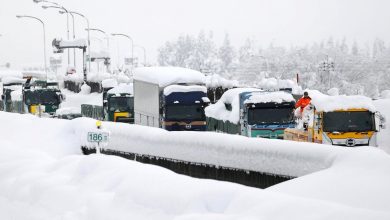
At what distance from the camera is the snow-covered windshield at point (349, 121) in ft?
73.9

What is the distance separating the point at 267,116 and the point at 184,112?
18.5 ft

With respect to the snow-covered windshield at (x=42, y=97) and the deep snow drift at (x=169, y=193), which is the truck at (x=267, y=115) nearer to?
the deep snow drift at (x=169, y=193)

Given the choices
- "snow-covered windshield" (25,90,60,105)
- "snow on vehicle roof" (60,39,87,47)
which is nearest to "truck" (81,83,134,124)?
"snow-covered windshield" (25,90,60,105)

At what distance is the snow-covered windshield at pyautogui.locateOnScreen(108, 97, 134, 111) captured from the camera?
132ft

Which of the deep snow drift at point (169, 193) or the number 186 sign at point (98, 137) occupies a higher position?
the number 186 sign at point (98, 137)

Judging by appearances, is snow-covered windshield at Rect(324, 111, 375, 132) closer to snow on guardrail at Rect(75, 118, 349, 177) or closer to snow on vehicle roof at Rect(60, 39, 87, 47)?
snow on guardrail at Rect(75, 118, 349, 177)

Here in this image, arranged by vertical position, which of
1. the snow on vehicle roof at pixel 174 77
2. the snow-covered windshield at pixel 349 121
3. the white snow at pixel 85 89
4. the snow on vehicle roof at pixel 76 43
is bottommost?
the white snow at pixel 85 89

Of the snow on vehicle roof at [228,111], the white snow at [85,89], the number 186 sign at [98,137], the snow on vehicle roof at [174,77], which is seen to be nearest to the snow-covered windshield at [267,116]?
the snow on vehicle roof at [228,111]

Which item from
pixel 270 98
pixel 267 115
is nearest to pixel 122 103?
pixel 270 98

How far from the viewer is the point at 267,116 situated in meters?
27.9

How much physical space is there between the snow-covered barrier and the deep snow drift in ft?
4.31

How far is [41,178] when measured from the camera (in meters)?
15.0

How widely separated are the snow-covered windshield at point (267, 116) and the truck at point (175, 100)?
4613mm

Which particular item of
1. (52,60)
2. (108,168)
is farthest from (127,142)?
(52,60)
